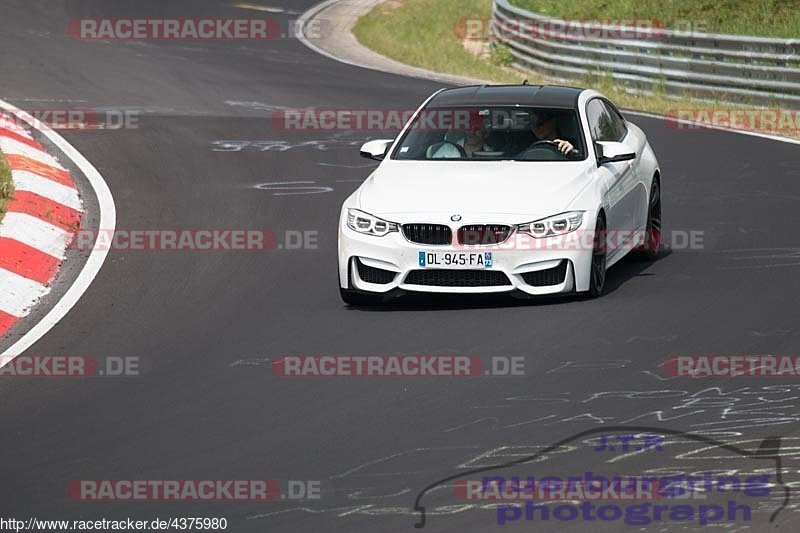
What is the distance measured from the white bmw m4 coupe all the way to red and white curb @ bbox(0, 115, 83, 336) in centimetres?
241

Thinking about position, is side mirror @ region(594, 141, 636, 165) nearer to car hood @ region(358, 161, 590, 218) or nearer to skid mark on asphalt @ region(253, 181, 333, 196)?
car hood @ region(358, 161, 590, 218)

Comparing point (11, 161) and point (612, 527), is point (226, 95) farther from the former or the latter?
point (612, 527)

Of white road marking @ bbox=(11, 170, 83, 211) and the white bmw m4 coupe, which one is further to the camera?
white road marking @ bbox=(11, 170, 83, 211)

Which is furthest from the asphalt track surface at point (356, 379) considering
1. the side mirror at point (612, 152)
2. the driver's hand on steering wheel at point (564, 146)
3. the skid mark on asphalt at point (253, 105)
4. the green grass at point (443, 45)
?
the green grass at point (443, 45)

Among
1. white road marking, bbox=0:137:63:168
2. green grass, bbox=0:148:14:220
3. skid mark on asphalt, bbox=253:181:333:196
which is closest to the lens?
green grass, bbox=0:148:14:220

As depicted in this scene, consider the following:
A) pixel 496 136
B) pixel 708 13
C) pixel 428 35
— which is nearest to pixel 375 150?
pixel 496 136

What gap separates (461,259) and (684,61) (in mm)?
14447

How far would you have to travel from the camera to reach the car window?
40.6 ft

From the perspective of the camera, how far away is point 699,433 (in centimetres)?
780

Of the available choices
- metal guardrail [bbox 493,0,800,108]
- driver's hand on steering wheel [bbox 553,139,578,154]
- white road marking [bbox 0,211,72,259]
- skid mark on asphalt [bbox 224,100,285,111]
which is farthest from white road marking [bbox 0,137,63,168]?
metal guardrail [bbox 493,0,800,108]

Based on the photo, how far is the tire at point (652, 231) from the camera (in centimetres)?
1284

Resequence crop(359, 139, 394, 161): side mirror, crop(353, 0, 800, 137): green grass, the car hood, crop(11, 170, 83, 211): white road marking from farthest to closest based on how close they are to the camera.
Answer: crop(353, 0, 800, 137): green grass, crop(11, 170, 83, 211): white road marking, crop(359, 139, 394, 161): side mirror, the car hood

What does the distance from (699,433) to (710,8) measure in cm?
2404

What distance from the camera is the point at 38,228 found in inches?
531
